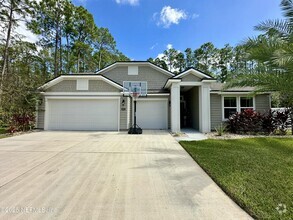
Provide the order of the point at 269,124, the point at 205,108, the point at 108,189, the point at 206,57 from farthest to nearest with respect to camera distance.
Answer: the point at 206,57 → the point at 205,108 → the point at 269,124 → the point at 108,189

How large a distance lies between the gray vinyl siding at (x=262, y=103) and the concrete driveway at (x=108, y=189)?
10.2m

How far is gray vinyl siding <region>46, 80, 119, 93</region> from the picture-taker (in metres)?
13.6

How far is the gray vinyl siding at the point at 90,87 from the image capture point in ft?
44.7

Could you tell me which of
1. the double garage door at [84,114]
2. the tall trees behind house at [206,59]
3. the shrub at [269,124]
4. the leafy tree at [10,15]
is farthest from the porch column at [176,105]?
the tall trees behind house at [206,59]

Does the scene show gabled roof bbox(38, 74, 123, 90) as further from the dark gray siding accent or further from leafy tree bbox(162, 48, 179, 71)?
leafy tree bbox(162, 48, 179, 71)

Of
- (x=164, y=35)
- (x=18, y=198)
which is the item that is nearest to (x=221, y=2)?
(x=18, y=198)

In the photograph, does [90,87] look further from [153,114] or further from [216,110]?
[216,110]

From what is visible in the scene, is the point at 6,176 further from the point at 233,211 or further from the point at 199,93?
the point at 199,93

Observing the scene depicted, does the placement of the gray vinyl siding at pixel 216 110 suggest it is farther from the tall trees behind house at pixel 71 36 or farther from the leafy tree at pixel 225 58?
the leafy tree at pixel 225 58

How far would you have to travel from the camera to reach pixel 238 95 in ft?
43.4

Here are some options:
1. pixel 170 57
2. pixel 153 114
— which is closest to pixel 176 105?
pixel 153 114

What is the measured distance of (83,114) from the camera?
44.6ft

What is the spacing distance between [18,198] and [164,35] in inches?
1000

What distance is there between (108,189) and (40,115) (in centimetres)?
1248
